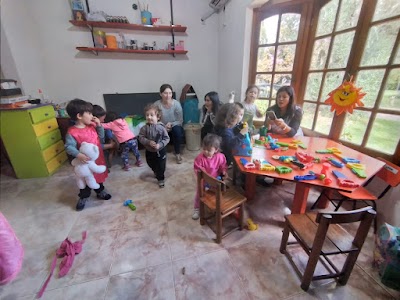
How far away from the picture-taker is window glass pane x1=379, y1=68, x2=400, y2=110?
58.0 inches

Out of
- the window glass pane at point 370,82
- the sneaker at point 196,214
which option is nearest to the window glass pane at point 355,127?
the window glass pane at point 370,82

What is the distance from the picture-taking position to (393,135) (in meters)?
1.52

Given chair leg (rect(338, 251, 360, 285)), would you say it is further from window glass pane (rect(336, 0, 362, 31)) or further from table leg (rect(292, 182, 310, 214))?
window glass pane (rect(336, 0, 362, 31))

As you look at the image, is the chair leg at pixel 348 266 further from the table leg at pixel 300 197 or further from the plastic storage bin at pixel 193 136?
the plastic storage bin at pixel 193 136

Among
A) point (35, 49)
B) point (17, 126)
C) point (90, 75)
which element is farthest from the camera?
point (90, 75)

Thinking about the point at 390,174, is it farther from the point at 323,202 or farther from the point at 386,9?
the point at 386,9

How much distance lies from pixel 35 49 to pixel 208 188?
3.30 meters

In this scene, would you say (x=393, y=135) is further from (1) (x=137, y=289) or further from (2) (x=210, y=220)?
(1) (x=137, y=289)

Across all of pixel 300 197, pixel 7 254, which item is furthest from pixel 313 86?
pixel 7 254

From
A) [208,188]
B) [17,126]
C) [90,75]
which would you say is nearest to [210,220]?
[208,188]

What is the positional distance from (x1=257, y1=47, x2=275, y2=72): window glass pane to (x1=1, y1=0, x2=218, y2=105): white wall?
1.08 metres

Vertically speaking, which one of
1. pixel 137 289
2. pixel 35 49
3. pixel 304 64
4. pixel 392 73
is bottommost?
pixel 137 289

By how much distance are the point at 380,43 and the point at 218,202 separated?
1891mm

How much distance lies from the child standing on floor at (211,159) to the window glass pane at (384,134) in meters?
1.39
